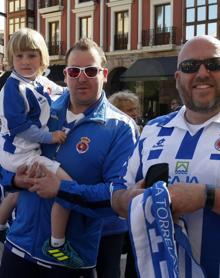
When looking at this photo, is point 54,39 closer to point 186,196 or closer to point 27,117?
point 27,117

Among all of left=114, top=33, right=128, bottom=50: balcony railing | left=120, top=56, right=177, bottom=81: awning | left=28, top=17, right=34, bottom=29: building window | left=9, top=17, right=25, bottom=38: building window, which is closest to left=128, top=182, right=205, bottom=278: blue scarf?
left=120, top=56, right=177, bottom=81: awning

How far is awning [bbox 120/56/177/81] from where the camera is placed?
76.4 ft

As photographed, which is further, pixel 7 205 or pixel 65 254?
pixel 7 205

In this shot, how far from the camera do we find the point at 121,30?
88.9ft

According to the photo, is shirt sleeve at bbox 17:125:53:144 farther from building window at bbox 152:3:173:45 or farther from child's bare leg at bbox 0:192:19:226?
building window at bbox 152:3:173:45

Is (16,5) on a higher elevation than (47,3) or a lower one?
higher

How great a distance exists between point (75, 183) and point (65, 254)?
0.39 m

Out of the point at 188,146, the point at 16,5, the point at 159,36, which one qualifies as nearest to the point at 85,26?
the point at 159,36

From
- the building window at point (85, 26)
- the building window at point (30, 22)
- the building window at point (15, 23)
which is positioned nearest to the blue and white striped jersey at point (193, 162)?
the building window at point (85, 26)

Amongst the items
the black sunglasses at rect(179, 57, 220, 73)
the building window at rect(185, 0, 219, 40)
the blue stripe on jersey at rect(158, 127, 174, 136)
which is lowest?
the blue stripe on jersey at rect(158, 127, 174, 136)

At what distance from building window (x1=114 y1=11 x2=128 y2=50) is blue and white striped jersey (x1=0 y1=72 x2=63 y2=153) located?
24386 mm

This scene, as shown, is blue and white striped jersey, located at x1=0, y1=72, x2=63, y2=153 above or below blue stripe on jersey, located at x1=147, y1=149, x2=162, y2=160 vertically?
above

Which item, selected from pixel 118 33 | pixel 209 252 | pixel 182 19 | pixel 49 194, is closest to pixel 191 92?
pixel 209 252

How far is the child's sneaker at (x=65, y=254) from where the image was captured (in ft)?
8.07
